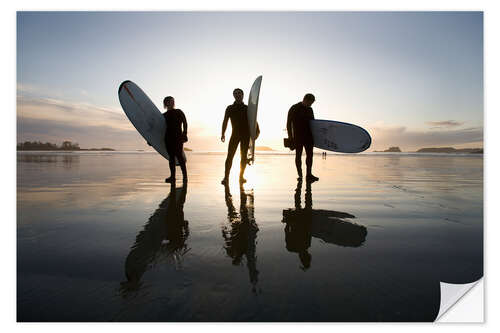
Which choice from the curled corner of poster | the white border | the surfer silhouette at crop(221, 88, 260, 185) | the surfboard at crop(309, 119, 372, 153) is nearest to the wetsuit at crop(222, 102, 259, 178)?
the surfer silhouette at crop(221, 88, 260, 185)

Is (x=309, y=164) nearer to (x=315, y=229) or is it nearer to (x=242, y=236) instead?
(x=315, y=229)

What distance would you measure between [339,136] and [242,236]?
18.0 feet

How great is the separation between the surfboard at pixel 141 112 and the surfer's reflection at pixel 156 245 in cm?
382

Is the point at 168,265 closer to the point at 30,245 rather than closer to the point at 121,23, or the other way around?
the point at 30,245

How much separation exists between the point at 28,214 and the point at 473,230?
448 cm

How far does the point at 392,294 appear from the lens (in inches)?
57.5

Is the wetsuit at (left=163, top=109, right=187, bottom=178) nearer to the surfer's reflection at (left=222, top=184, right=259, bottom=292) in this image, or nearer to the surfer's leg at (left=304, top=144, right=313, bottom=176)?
the surfer's leg at (left=304, top=144, right=313, bottom=176)

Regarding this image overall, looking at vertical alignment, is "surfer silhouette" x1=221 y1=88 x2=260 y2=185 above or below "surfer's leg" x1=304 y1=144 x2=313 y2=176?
above

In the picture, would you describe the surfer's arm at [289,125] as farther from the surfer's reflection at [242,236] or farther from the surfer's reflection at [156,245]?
the surfer's reflection at [156,245]

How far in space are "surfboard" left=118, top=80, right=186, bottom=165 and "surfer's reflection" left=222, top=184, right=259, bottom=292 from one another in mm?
3801

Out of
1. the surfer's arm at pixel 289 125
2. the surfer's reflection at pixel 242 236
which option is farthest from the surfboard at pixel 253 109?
the surfer's reflection at pixel 242 236

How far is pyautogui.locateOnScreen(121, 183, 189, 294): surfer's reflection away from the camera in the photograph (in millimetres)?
1695

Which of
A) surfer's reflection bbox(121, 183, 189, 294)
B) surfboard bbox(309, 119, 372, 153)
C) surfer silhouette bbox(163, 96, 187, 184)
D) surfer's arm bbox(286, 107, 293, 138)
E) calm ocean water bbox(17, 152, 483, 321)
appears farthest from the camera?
surfboard bbox(309, 119, 372, 153)
